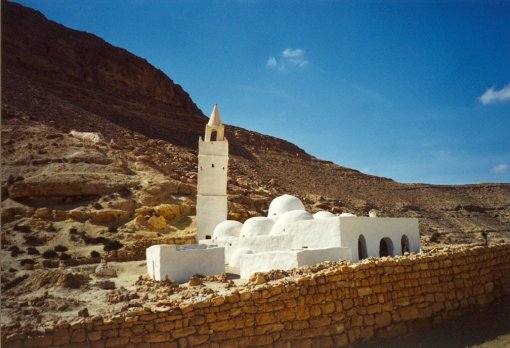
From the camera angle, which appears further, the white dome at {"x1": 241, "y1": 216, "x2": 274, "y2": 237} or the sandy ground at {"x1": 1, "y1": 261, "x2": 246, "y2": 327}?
the white dome at {"x1": 241, "y1": 216, "x2": 274, "y2": 237}

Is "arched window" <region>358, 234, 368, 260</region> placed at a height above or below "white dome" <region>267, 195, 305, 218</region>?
below

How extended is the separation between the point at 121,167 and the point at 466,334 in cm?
2596

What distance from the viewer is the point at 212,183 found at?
853 inches

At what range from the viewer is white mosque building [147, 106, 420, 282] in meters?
12.5

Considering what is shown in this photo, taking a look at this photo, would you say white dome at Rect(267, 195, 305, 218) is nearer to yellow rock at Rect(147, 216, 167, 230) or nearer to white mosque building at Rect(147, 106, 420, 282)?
white mosque building at Rect(147, 106, 420, 282)

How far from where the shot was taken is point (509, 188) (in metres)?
62.0

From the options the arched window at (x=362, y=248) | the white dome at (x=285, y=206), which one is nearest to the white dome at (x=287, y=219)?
the white dome at (x=285, y=206)

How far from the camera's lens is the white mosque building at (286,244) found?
494 inches

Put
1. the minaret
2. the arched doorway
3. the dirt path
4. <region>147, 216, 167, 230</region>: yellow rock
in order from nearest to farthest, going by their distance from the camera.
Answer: the dirt path → the arched doorway → the minaret → <region>147, 216, 167, 230</region>: yellow rock

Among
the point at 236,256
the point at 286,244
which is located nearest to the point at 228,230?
the point at 236,256

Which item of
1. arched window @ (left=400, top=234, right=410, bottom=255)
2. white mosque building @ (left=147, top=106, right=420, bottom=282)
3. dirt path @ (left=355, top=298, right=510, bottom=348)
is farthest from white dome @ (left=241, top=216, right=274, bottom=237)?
dirt path @ (left=355, top=298, right=510, bottom=348)

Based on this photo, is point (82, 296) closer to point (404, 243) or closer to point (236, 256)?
point (236, 256)

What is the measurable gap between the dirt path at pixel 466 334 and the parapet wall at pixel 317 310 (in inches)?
8.9

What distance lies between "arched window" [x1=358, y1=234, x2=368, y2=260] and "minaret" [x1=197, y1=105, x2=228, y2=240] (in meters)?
8.27
